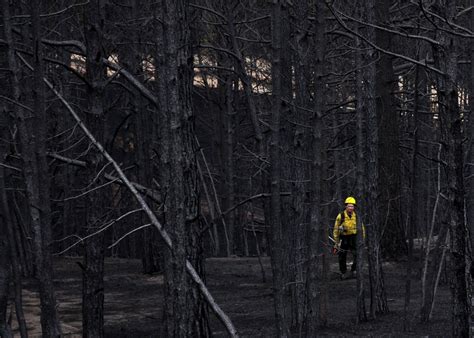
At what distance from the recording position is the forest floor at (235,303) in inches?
543

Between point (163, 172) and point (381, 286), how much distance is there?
6313 millimetres

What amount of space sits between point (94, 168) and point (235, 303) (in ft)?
20.8

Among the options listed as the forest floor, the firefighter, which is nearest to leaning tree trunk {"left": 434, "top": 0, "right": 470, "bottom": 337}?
the forest floor

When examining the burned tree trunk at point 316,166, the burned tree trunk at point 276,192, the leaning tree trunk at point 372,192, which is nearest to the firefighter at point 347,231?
the leaning tree trunk at point 372,192

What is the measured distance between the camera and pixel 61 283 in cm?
2255

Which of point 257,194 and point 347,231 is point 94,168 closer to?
point 257,194

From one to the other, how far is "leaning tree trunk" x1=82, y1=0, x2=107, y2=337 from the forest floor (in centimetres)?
232

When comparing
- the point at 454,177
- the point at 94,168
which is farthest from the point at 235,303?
the point at 454,177

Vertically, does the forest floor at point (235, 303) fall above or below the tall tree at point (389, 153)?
below

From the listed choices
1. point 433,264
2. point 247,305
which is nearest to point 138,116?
point 247,305

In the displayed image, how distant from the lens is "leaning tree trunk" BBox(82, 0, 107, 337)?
12445mm

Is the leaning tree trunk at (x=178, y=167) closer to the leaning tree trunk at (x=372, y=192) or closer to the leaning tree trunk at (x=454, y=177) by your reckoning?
the leaning tree trunk at (x=454, y=177)

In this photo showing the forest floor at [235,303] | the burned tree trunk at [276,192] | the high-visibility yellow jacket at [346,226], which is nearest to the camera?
the burned tree trunk at [276,192]

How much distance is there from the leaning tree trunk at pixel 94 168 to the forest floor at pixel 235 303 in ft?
7.61
